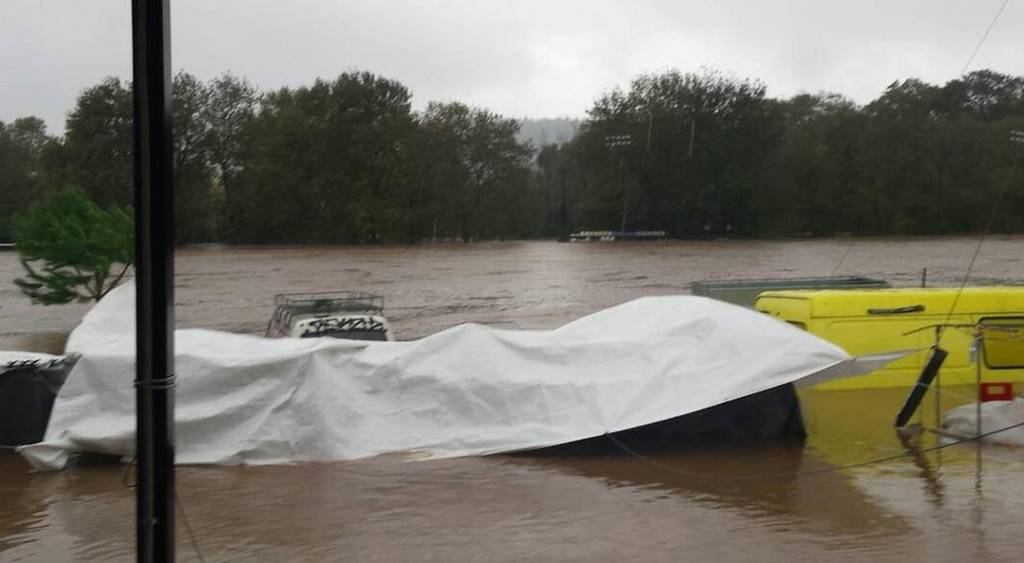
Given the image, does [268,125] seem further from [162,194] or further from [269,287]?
[162,194]

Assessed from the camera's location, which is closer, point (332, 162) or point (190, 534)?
point (190, 534)

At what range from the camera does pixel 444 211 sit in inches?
851

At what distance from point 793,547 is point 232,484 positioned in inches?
160

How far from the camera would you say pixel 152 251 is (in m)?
3.18

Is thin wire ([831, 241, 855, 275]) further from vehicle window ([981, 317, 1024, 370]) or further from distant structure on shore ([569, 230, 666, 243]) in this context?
vehicle window ([981, 317, 1024, 370])

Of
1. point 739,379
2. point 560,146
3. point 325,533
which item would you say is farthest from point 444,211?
point 325,533

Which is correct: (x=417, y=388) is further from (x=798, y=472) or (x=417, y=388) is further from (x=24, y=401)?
(x=24, y=401)

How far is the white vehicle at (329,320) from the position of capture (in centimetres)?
1091

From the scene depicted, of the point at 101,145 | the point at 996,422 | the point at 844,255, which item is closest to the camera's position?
the point at 996,422

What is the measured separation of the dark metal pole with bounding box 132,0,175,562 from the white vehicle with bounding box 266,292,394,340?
7.40 m

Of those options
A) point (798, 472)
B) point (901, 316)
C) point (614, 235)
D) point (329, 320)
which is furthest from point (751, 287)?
point (614, 235)

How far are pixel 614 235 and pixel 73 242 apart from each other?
11874 millimetres

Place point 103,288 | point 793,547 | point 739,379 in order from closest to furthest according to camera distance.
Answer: point 793,547 < point 739,379 < point 103,288

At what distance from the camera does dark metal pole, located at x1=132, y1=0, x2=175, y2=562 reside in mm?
3166
